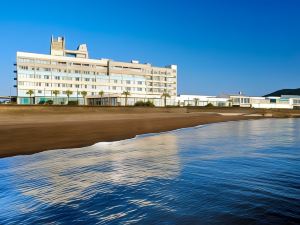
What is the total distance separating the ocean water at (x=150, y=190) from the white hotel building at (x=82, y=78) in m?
96.3

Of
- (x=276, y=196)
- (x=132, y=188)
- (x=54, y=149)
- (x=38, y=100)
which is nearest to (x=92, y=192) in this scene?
(x=132, y=188)

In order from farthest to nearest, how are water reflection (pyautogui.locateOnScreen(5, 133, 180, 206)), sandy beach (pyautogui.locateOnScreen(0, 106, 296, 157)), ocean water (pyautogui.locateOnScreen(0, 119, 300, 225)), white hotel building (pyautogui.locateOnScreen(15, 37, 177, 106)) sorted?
white hotel building (pyautogui.locateOnScreen(15, 37, 177, 106)) → sandy beach (pyautogui.locateOnScreen(0, 106, 296, 157)) → water reflection (pyautogui.locateOnScreen(5, 133, 180, 206)) → ocean water (pyautogui.locateOnScreen(0, 119, 300, 225))

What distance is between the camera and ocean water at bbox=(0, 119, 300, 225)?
19.7 ft

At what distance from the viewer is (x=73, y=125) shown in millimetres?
34594

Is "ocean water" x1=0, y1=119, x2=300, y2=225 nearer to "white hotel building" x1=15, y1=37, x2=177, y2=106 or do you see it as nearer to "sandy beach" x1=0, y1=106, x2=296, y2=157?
"sandy beach" x1=0, y1=106, x2=296, y2=157

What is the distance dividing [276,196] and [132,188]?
3.63 m

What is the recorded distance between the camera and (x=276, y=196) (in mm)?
7293

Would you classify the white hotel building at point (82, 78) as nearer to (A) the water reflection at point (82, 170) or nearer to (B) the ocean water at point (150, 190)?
(A) the water reflection at point (82, 170)

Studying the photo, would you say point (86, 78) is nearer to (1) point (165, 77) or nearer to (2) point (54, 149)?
(1) point (165, 77)

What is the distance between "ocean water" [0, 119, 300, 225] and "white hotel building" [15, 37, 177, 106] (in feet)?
316

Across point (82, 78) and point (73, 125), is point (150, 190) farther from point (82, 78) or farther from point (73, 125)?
point (82, 78)

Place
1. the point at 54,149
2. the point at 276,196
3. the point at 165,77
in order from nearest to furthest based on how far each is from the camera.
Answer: the point at 276,196
the point at 54,149
the point at 165,77

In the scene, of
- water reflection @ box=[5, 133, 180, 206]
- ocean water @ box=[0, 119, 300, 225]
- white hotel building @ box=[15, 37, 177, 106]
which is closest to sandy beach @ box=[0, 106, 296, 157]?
water reflection @ box=[5, 133, 180, 206]

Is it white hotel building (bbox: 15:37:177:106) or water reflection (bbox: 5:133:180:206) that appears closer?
water reflection (bbox: 5:133:180:206)
